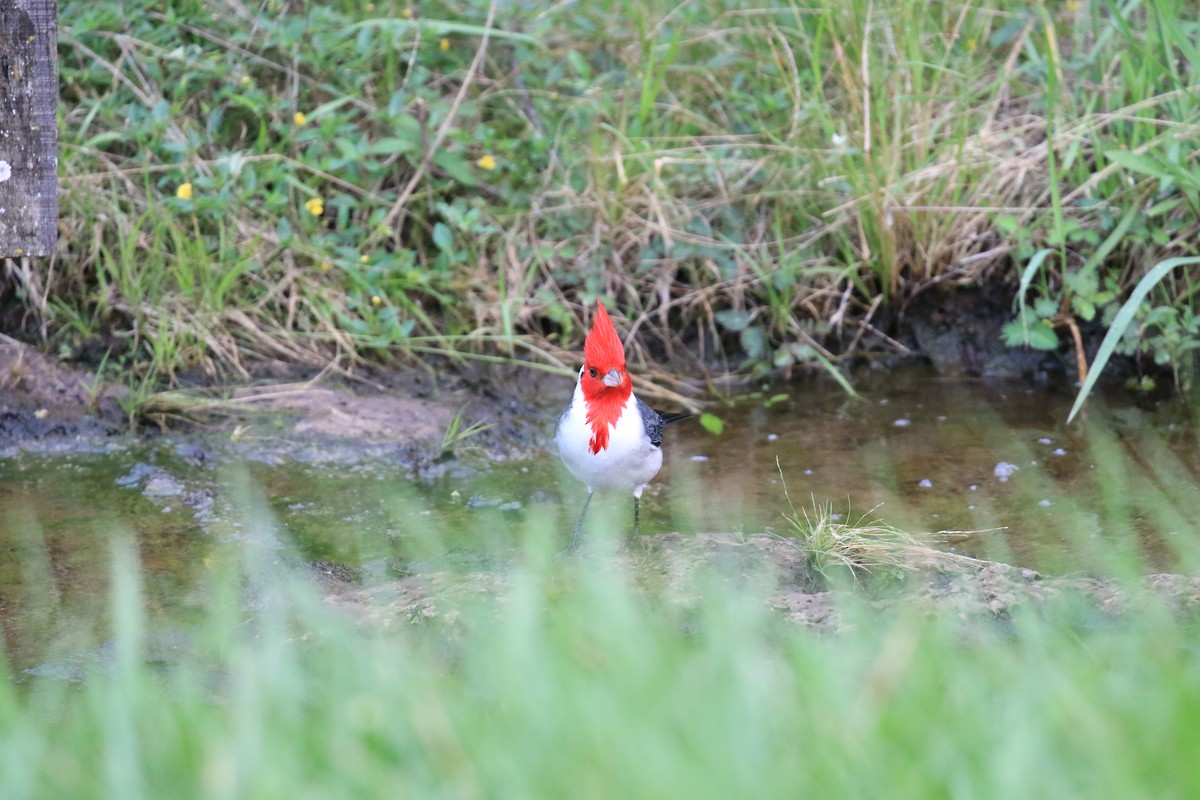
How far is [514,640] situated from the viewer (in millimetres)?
1835

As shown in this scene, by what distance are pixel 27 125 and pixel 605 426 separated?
62.9 inches

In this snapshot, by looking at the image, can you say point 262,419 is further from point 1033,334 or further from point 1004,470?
point 1033,334

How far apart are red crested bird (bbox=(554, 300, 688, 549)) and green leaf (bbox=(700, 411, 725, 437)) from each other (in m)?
0.97

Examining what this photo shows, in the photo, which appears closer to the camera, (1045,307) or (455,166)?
(1045,307)

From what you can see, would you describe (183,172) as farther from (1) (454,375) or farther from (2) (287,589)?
(2) (287,589)

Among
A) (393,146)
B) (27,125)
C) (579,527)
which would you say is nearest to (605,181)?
(393,146)

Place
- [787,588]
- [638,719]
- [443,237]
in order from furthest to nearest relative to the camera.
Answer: [443,237]
[787,588]
[638,719]

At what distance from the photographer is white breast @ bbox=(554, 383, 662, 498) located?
3227 millimetres

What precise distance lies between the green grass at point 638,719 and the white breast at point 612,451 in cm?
101

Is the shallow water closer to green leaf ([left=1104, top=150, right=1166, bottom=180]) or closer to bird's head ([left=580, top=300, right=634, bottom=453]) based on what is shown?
bird's head ([left=580, top=300, right=634, bottom=453])

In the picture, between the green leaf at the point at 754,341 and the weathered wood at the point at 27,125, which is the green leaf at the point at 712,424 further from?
the weathered wood at the point at 27,125

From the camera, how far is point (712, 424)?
4.36 metres

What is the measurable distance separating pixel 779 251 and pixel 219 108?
231 centimetres

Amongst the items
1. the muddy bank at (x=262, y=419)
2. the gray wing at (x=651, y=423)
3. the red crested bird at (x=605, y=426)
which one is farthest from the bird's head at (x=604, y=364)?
the muddy bank at (x=262, y=419)
